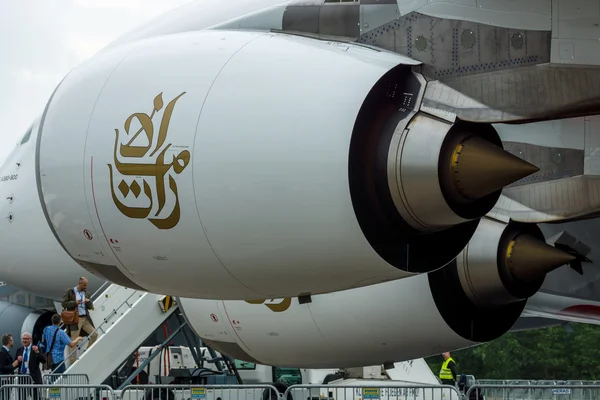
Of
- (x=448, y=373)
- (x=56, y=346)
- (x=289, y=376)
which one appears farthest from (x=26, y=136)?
(x=448, y=373)

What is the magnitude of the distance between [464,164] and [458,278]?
2921mm

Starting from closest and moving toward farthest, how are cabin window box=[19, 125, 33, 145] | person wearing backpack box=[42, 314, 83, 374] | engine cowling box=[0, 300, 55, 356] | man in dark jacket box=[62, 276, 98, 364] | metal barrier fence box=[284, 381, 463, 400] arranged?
metal barrier fence box=[284, 381, 463, 400] → person wearing backpack box=[42, 314, 83, 374] → man in dark jacket box=[62, 276, 98, 364] → cabin window box=[19, 125, 33, 145] → engine cowling box=[0, 300, 55, 356]

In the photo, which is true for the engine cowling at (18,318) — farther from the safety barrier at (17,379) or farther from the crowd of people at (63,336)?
the safety barrier at (17,379)

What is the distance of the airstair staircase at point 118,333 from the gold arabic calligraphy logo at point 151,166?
23.9ft

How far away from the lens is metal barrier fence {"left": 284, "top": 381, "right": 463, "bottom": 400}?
11.6 meters

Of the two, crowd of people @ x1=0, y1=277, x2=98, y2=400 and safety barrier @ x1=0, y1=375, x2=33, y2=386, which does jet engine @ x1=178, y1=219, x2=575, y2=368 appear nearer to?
crowd of people @ x1=0, y1=277, x2=98, y2=400

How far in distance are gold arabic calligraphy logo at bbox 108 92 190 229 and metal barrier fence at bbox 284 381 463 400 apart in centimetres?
404

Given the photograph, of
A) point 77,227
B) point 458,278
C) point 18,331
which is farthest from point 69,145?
point 18,331

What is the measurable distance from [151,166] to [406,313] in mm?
3887

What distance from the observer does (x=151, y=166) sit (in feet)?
26.4

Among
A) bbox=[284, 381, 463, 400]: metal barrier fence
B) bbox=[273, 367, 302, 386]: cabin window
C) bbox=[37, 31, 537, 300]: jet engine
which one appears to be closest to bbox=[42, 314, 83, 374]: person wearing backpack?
bbox=[284, 381, 463, 400]: metal barrier fence

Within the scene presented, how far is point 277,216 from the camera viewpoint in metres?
7.71

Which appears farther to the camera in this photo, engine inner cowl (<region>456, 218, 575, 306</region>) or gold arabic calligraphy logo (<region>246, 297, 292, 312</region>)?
gold arabic calligraphy logo (<region>246, 297, 292, 312</region>)

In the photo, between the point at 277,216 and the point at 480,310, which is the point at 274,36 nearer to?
the point at 277,216
